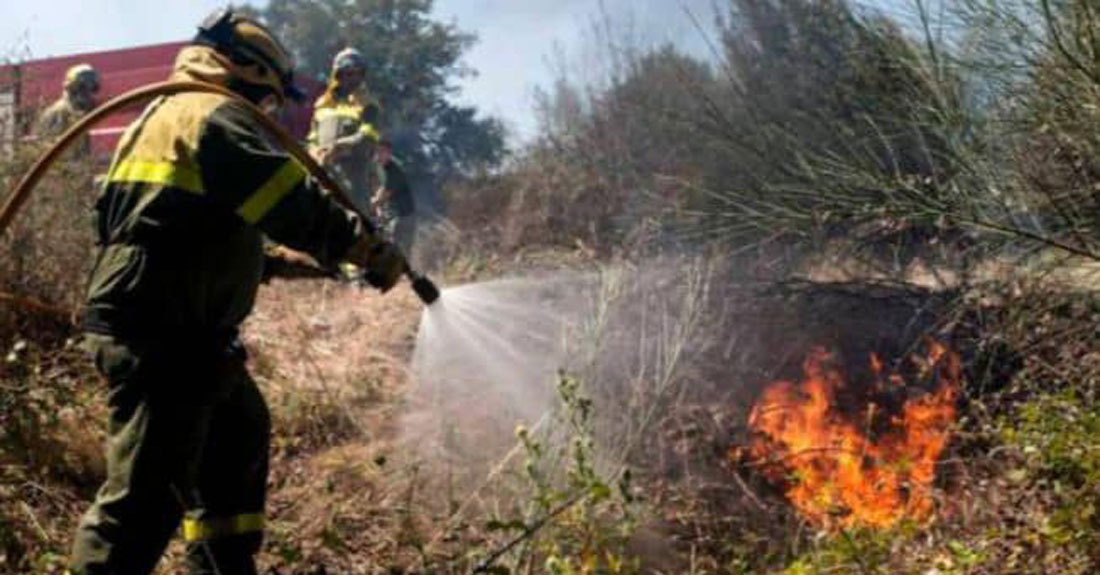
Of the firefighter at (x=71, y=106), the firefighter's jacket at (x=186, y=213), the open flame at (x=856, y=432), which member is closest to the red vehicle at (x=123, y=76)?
the firefighter at (x=71, y=106)

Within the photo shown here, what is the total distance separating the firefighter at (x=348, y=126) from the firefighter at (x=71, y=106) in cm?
153

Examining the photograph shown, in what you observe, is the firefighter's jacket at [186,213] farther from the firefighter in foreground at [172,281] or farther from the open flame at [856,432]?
the open flame at [856,432]

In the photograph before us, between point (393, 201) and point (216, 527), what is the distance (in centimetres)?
512

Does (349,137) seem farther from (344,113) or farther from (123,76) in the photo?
(123,76)

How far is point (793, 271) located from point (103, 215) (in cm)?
419

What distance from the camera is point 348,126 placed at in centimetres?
746

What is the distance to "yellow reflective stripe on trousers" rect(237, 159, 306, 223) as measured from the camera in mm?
2705

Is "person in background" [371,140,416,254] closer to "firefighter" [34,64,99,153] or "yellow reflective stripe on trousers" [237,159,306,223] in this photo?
"firefighter" [34,64,99,153]

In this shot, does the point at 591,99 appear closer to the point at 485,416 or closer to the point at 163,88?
the point at 485,416

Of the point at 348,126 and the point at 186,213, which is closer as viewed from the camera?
the point at 186,213

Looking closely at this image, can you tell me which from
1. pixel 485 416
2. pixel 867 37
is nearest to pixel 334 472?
pixel 485 416

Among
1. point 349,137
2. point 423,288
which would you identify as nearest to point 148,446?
point 423,288

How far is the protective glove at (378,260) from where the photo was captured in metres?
2.96

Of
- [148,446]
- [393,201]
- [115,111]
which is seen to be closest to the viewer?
[148,446]
